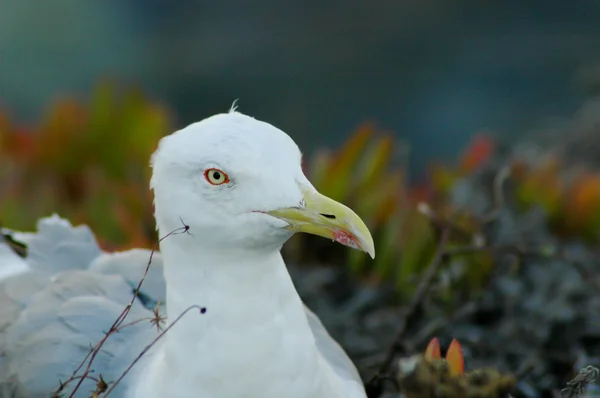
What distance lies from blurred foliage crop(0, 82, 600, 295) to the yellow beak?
1.14 m

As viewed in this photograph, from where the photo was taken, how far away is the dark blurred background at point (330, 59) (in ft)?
22.1

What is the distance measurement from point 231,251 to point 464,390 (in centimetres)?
60

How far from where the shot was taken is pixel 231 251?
206 cm

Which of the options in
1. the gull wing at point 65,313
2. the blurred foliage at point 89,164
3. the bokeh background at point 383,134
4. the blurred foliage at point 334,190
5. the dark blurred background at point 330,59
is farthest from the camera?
the dark blurred background at point 330,59

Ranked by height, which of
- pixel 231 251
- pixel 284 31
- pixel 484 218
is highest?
pixel 284 31

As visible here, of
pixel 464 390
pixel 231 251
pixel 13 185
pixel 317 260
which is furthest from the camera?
pixel 13 185

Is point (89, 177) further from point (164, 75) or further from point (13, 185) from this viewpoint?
point (164, 75)

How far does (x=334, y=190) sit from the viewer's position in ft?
12.0

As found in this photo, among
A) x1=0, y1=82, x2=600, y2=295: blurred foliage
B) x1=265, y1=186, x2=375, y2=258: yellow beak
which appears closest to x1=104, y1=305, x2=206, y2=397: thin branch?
x1=265, y1=186, x2=375, y2=258: yellow beak

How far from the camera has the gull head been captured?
2004mm

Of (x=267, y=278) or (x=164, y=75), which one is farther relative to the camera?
(x=164, y=75)

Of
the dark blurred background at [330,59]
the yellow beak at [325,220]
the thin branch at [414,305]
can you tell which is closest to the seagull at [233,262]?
the yellow beak at [325,220]

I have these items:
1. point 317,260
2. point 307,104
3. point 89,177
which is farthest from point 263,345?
point 307,104

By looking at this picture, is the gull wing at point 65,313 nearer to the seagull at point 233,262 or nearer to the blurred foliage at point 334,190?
the seagull at point 233,262
